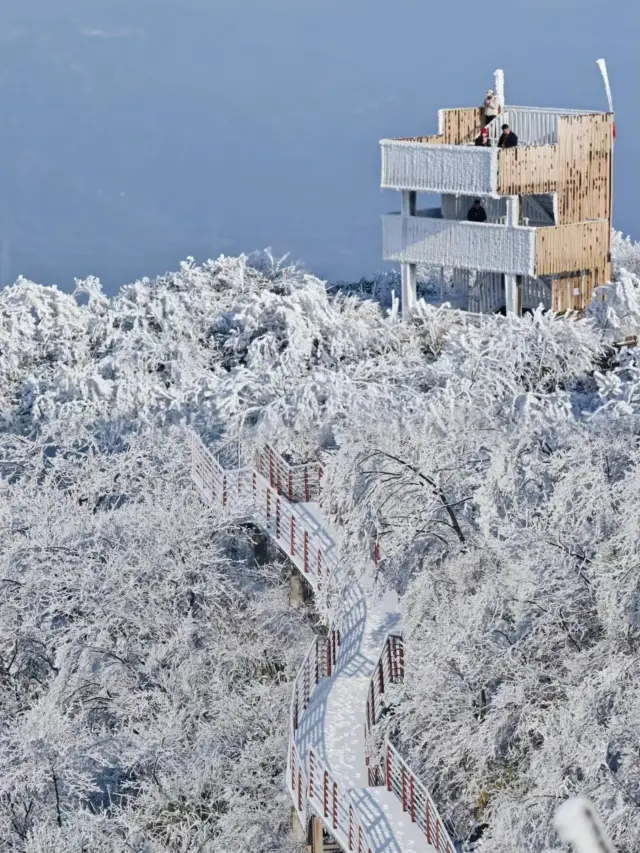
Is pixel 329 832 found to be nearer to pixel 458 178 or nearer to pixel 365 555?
pixel 365 555

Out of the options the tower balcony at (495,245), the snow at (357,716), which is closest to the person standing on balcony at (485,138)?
the tower balcony at (495,245)

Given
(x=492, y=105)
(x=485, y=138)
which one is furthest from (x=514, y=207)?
(x=492, y=105)

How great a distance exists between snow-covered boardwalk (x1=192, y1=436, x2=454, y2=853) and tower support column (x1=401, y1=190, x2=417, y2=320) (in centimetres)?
1311

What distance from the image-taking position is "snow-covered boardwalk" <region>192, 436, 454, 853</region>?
89.2 ft

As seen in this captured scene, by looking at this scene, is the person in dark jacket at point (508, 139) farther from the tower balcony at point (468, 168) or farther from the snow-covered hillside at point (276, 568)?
the snow-covered hillside at point (276, 568)

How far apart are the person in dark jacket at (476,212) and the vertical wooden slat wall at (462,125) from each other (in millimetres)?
2985

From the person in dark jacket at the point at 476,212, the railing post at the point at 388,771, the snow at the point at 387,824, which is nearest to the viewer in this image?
the snow at the point at 387,824

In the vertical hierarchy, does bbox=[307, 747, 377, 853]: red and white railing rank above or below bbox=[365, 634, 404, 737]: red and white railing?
below

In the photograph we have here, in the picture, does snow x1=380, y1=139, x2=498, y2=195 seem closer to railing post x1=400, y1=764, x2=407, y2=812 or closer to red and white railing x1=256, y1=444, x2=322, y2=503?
red and white railing x1=256, y1=444, x2=322, y2=503

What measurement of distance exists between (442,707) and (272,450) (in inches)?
572

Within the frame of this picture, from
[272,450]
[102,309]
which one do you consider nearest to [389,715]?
[272,450]

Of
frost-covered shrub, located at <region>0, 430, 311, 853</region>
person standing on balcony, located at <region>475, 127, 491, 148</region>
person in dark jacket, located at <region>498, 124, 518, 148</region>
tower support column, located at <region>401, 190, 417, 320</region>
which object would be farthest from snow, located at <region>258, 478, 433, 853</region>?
person standing on balcony, located at <region>475, 127, 491, 148</region>

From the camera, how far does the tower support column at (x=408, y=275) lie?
5316cm

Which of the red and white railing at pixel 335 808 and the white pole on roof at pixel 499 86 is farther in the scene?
the white pole on roof at pixel 499 86
